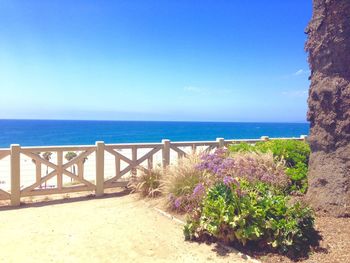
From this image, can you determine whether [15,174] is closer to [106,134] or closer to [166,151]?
[166,151]

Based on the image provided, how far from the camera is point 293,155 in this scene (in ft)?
30.0

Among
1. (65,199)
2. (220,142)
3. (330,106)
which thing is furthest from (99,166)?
(330,106)

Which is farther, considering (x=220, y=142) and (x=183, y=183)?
(x=220, y=142)

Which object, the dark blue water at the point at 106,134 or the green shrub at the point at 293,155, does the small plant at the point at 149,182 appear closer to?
the green shrub at the point at 293,155

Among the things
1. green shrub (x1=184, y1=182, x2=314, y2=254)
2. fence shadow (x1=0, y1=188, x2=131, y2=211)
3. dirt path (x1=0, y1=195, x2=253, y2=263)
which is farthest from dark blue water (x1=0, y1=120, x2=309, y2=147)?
green shrub (x1=184, y1=182, x2=314, y2=254)

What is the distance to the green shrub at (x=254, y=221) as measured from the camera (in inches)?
205

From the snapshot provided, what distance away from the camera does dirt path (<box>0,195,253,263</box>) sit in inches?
209

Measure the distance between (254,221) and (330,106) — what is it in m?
2.66

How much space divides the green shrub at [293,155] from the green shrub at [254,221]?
8.21 feet

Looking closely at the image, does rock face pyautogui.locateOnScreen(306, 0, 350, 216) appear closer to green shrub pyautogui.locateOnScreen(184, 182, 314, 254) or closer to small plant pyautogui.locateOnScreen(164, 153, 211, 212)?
green shrub pyautogui.locateOnScreen(184, 182, 314, 254)

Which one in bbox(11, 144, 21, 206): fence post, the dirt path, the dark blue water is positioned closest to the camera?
the dirt path

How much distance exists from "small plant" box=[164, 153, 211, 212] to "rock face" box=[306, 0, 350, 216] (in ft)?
6.92

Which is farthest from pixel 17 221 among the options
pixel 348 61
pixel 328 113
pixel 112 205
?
pixel 348 61

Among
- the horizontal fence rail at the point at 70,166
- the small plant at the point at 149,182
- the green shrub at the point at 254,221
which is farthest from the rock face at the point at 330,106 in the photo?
the small plant at the point at 149,182
